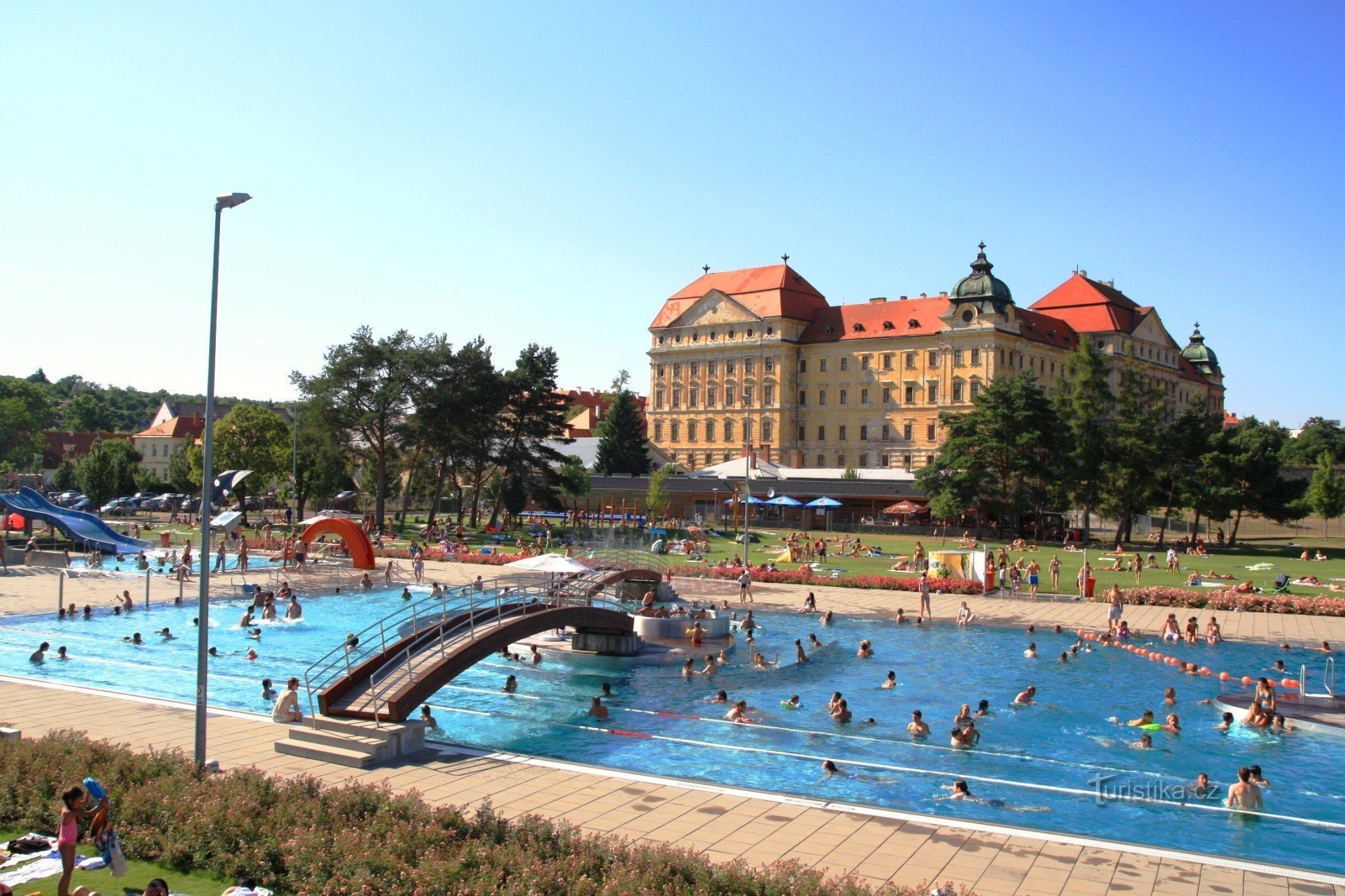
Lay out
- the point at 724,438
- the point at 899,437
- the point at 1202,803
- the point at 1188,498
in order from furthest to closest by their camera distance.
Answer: the point at 724,438, the point at 899,437, the point at 1188,498, the point at 1202,803

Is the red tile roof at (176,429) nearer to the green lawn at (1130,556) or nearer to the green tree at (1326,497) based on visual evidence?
the green lawn at (1130,556)

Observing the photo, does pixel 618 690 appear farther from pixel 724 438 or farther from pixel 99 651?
pixel 724 438

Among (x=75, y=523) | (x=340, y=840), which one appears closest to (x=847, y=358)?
(x=75, y=523)

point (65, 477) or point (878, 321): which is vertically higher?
point (878, 321)

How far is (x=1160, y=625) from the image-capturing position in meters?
34.3

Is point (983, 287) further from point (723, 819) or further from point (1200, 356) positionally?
point (723, 819)

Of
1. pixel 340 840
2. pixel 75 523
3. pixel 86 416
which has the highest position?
pixel 86 416

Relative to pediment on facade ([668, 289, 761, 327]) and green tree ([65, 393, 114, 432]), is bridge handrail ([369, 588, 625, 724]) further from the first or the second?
green tree ([65, 393, 114, 432])

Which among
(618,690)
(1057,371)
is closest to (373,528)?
(618,690)

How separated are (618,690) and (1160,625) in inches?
772

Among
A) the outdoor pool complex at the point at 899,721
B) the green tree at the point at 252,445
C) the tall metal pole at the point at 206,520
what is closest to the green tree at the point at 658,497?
the green tree at the point at 252,445

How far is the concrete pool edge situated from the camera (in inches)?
466

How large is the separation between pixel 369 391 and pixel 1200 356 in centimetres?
10076

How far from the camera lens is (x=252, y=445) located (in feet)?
244
